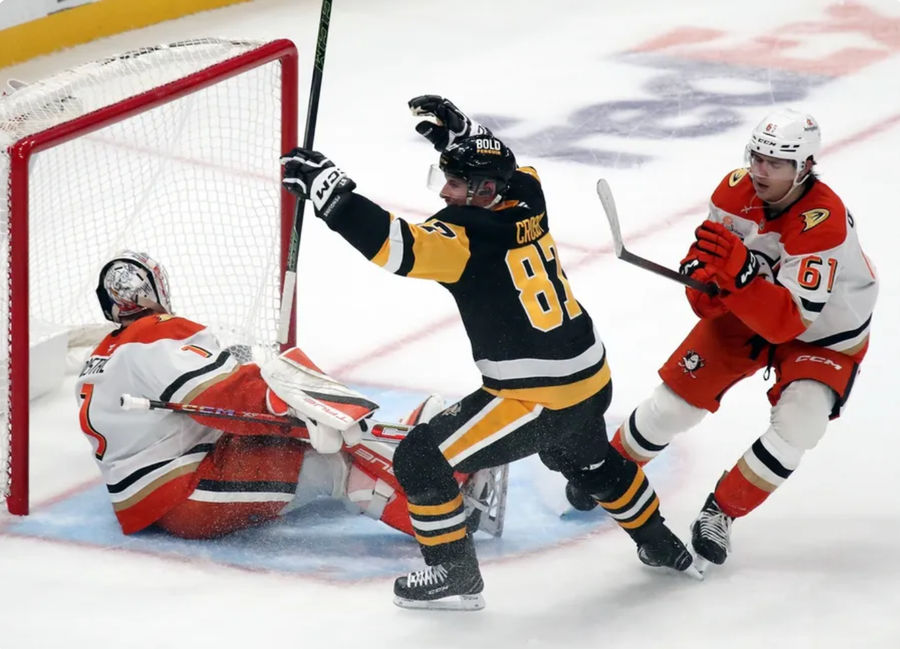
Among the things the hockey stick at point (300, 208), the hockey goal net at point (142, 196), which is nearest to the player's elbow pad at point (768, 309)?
the hockey stick at point (300, 208)

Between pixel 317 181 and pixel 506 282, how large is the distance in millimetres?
398

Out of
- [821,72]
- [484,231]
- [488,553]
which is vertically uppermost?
[484,231]

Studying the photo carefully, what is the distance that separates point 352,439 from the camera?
10.3 feet

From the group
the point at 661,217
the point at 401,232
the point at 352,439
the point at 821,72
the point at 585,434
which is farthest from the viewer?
the point at 821,72

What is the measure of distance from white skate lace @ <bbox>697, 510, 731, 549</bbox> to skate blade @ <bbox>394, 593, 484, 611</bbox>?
0.51m

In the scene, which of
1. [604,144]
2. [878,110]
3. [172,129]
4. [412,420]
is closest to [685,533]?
[412,420]

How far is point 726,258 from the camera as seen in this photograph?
9.49 ft

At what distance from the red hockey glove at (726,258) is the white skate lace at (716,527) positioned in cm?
53

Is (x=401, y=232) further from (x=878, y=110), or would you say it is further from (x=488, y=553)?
(x=878, y=110)

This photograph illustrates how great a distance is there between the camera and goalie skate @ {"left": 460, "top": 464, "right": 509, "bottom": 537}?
3.23 m

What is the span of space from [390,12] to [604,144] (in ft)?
6.58

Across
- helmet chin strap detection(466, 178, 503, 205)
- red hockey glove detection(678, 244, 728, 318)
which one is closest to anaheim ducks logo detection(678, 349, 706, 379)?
red hockey glove detection(678, 244, 728, 318)

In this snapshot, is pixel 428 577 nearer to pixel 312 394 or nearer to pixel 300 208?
pixel 312 394

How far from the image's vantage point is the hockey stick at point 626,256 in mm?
2760
